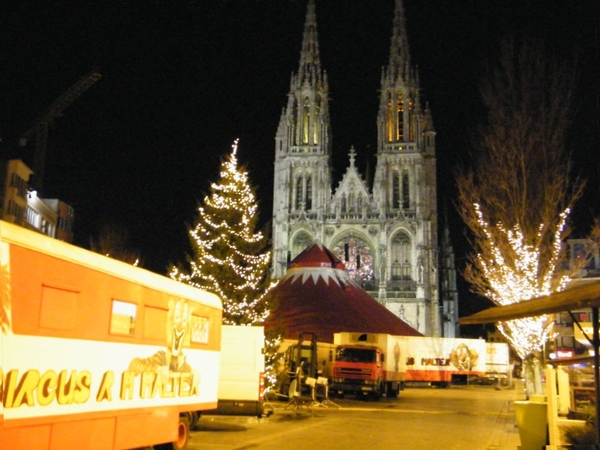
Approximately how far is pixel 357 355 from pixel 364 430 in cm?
1071

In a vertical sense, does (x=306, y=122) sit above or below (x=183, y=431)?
above

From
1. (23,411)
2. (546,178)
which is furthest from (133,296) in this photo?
(546,178)

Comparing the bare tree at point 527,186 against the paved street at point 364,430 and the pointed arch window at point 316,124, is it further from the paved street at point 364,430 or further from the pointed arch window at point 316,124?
the pointed arch window at point 316,124

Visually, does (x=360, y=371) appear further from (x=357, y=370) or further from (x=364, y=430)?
(x=364, y=430)

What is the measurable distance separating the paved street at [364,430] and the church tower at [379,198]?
144 ft

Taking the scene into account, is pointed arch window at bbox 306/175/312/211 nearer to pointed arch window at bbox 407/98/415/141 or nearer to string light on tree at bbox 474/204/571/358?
pointed arch window at bbox 407/98/415/141

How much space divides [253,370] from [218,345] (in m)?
2.53

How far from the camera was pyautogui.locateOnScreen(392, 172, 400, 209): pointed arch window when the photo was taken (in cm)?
6594

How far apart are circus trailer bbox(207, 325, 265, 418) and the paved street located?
49 centimetres

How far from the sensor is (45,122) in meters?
74.6

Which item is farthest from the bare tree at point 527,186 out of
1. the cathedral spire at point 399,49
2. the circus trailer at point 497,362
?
the cathedral spire at point 399,49

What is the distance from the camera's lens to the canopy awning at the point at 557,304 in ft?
24.6

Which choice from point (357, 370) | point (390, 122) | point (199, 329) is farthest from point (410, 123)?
point (199, 329)

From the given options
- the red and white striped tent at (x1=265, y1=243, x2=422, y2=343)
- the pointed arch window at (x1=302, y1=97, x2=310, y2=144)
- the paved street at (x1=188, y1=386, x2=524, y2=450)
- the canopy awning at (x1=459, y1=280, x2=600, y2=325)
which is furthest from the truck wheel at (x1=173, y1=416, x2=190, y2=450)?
the pointed arch window at (x1=302, y1=97, x2=310, y2=144)
